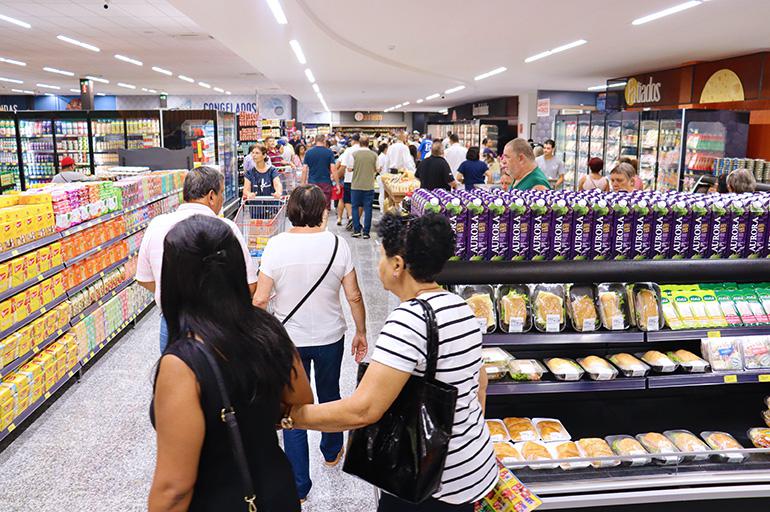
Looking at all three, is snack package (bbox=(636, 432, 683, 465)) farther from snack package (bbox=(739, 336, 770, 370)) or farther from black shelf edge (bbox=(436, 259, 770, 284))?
black shelf edge (bbox=(436, 259, 770, 284))

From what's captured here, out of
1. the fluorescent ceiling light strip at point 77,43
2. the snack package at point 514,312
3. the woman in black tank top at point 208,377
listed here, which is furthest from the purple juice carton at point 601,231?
the fluorescent ceiling light strip at point 77,43

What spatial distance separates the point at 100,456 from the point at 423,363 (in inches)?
114

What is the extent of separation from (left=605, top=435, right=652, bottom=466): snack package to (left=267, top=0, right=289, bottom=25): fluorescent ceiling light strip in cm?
659

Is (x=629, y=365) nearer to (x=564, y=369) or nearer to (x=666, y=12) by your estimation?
(x=564, y=369)

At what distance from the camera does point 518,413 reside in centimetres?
346

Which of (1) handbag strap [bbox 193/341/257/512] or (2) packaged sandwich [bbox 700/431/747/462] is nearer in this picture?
(1) handbag strap [bbox 193/341/257/512]

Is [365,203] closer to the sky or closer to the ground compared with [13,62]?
closer to the ground

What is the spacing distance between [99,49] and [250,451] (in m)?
15.4

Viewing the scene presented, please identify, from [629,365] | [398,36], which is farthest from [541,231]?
[398,36]

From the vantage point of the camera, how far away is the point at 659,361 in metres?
3.29

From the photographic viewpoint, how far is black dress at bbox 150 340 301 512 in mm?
1587

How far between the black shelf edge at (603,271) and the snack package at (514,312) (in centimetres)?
11

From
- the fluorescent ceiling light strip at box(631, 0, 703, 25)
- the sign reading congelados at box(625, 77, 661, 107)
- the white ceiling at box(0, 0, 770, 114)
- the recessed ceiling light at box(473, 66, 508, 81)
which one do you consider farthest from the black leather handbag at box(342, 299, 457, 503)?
the sign reading congelados at box(625, 77, 661, 107)

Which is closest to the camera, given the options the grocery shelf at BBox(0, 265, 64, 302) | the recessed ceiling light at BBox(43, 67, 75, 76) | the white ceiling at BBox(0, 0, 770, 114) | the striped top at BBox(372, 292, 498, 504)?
the striped top at BBox(372, 292, 498, 504)
